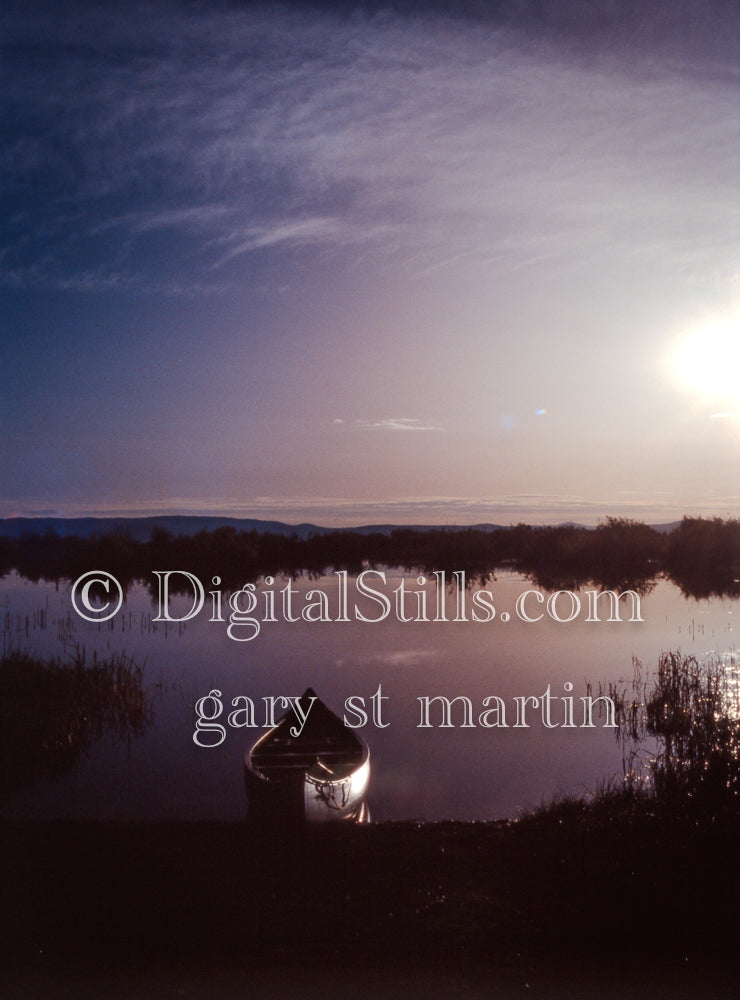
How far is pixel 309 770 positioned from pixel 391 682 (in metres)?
7.98

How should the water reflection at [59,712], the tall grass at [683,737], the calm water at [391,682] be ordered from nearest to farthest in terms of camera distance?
the tall grass at [683,737], the calm water at [391,682], the water reflection at [59,712]

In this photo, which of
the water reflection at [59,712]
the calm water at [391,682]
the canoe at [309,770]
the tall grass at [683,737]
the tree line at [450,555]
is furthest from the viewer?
the tree line at [450,555]

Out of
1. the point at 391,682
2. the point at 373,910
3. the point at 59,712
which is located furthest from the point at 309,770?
the point at 391,682

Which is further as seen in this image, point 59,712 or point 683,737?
point 59,712

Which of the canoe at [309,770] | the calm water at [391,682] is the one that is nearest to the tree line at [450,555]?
the calm water at [391,682]

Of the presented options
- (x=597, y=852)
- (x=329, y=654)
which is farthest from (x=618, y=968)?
(x=329, y=654)

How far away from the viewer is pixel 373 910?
19.0ft

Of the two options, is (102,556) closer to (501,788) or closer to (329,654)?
(329,654)

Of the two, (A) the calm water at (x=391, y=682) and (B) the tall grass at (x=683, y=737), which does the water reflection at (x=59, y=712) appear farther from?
(B) the tall grass at (x=683, y=737)

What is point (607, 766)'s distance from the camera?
10.9m

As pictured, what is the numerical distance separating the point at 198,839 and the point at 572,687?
8721 millimetres

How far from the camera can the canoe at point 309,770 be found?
762cm

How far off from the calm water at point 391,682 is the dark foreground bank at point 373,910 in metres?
2.32

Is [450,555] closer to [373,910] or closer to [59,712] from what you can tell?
[59,712]
